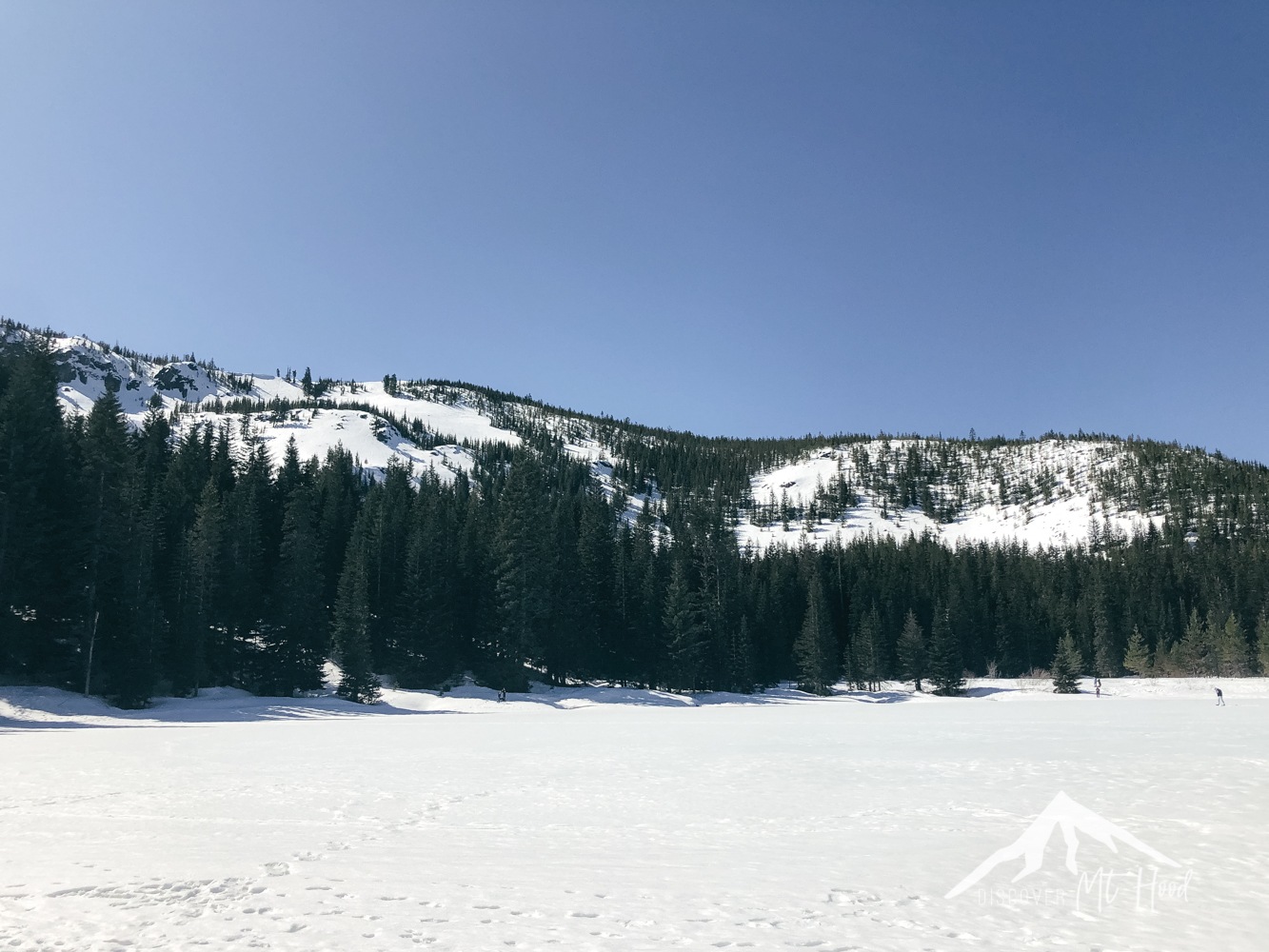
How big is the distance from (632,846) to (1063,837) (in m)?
6.81

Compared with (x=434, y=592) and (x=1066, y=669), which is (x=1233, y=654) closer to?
(x=1066, y=669)

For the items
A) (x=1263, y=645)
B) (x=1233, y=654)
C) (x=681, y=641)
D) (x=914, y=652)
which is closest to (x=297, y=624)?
(x=681, y=641)

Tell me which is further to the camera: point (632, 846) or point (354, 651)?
point (354, 651)

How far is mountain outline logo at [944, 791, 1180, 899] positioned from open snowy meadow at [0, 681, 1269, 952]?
65mm

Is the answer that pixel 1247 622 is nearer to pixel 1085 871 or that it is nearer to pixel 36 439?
pixel 1085 871

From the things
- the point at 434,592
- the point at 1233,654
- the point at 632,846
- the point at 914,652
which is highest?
the point at 434,592

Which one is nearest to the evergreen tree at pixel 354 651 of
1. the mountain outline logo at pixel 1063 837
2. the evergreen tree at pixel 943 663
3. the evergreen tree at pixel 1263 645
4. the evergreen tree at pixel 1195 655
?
the mountain outline logo at pixel 1063 837

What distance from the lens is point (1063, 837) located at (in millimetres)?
12062

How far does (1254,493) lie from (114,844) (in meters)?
250

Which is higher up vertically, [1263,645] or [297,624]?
[1263,645]

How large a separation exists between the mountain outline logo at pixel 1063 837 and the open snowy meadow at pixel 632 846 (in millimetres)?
65

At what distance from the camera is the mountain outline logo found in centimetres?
1033

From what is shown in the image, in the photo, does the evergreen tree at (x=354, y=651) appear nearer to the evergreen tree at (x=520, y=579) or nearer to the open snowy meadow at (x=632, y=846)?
the evergreen tree at (x=520, y=579)

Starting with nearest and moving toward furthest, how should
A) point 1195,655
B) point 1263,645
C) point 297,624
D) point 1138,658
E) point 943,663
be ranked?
point 297,624
point 943,663
point 1263,645
point 1195,655
point 1138,658
